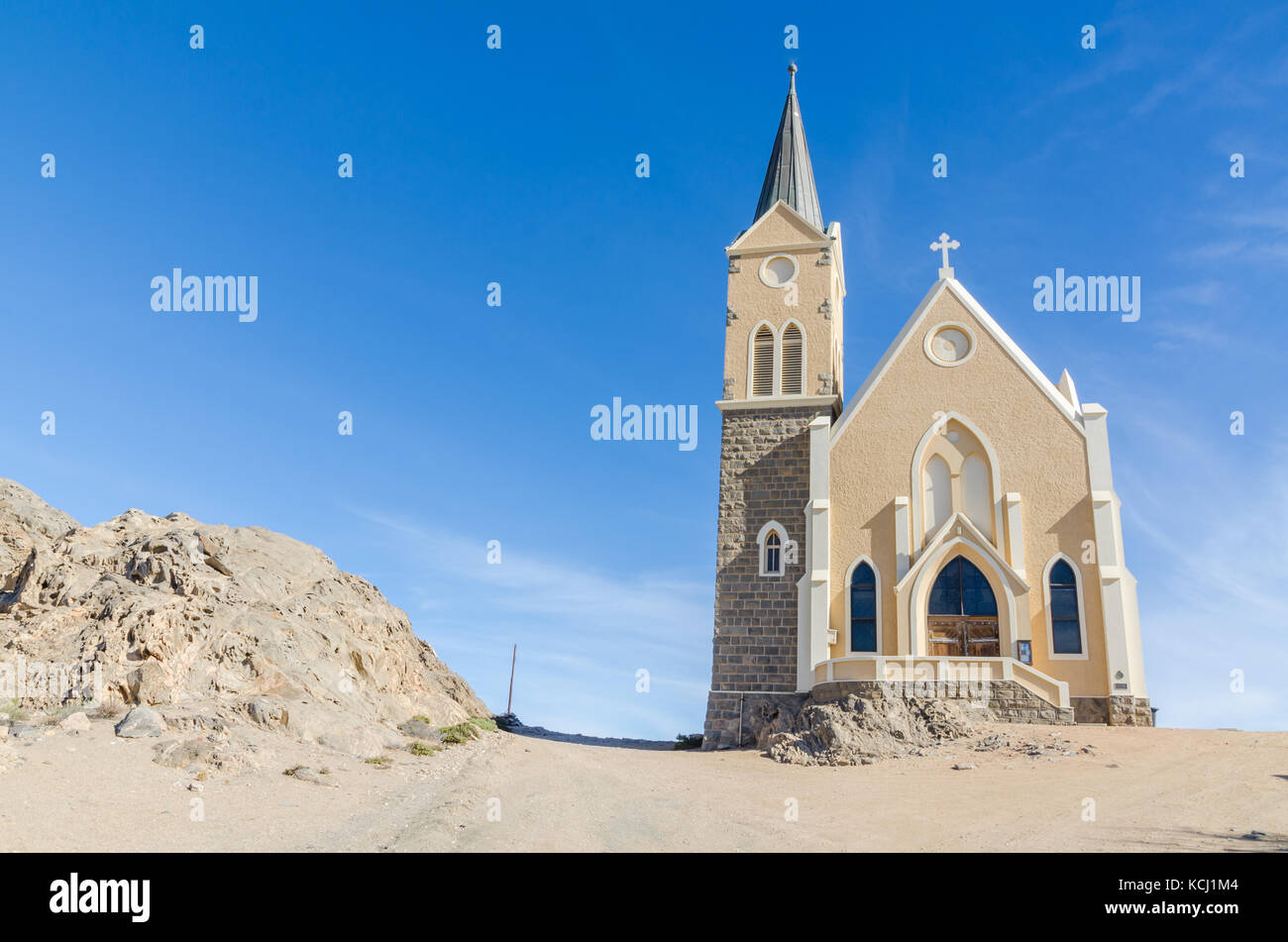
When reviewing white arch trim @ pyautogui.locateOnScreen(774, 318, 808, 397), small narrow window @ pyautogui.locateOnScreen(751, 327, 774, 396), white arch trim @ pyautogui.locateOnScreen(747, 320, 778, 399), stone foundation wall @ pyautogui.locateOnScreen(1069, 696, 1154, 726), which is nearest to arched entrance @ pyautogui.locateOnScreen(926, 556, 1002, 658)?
stone foundation wall @ pyautogui.locateOnScreen(1069, 696, 1154, 726)

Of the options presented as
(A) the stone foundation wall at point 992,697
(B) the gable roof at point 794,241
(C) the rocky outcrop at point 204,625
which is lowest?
(A) the stone foundation wall at point 992,697

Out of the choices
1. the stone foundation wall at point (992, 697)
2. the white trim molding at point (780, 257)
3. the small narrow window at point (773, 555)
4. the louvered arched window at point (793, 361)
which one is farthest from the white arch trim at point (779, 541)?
the white trim molding at point (780, 257)

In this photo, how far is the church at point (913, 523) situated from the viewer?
2220 cm

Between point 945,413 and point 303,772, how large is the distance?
18568mm

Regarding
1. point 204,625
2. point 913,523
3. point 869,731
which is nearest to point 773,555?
point 913,523

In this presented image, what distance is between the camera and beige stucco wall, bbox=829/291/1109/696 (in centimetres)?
2316

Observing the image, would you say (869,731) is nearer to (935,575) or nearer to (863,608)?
(863,608)

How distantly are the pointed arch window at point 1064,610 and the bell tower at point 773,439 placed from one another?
213 inches

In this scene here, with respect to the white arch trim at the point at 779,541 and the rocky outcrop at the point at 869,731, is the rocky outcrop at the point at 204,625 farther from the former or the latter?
the white arch trim at the point at 779,541

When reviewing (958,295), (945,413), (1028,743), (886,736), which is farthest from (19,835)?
(958,295)

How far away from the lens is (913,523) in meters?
24.7
